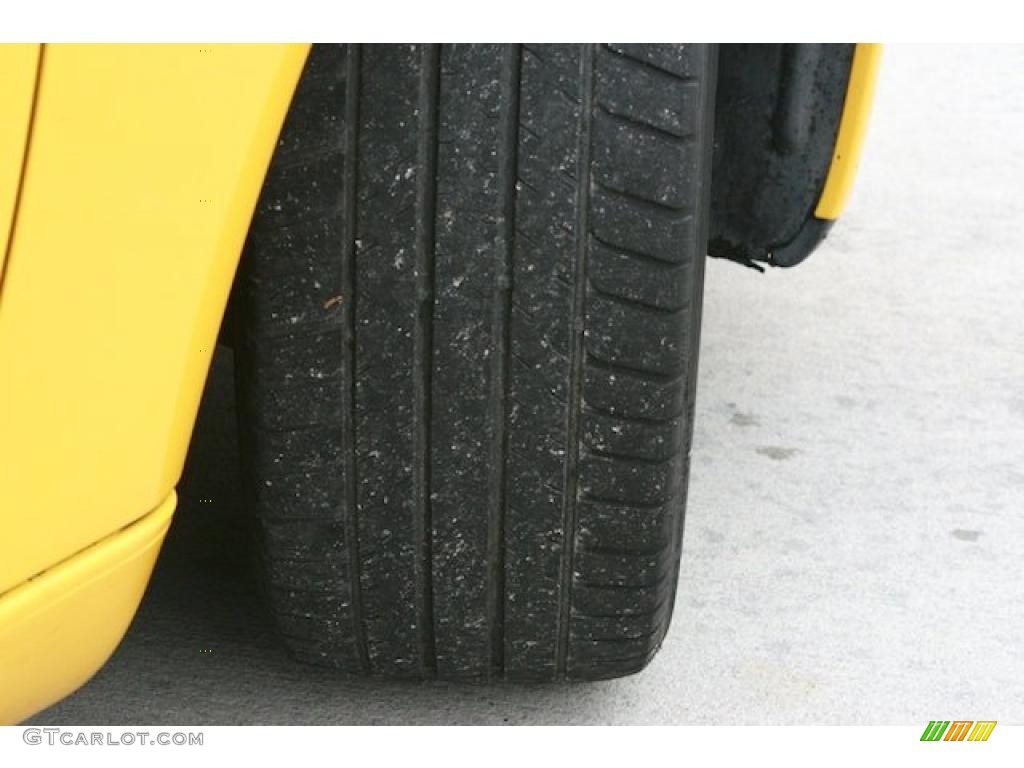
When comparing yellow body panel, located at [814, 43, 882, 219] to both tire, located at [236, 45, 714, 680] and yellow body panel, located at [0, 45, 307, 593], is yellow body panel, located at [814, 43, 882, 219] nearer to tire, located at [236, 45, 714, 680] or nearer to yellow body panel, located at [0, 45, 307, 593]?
tire, located at [236, 45, 714, 680]

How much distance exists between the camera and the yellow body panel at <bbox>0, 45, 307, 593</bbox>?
3.78 ft

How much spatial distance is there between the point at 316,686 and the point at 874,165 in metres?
2.20

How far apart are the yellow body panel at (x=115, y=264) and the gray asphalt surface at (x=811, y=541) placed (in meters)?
0.56

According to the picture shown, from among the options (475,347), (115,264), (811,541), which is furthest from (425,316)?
(811,541)

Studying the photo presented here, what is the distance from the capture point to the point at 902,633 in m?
2.00

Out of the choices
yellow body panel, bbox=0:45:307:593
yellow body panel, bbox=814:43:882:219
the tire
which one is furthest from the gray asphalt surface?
yellow body panel, bbox=0:45:307:593

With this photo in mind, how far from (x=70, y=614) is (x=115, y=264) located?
341 millimetres

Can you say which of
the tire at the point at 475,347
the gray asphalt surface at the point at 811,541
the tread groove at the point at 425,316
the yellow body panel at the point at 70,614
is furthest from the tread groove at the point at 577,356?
the yellow body panel at the point at 70,614

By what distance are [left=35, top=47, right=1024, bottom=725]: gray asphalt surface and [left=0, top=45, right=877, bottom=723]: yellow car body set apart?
483 millimetres
